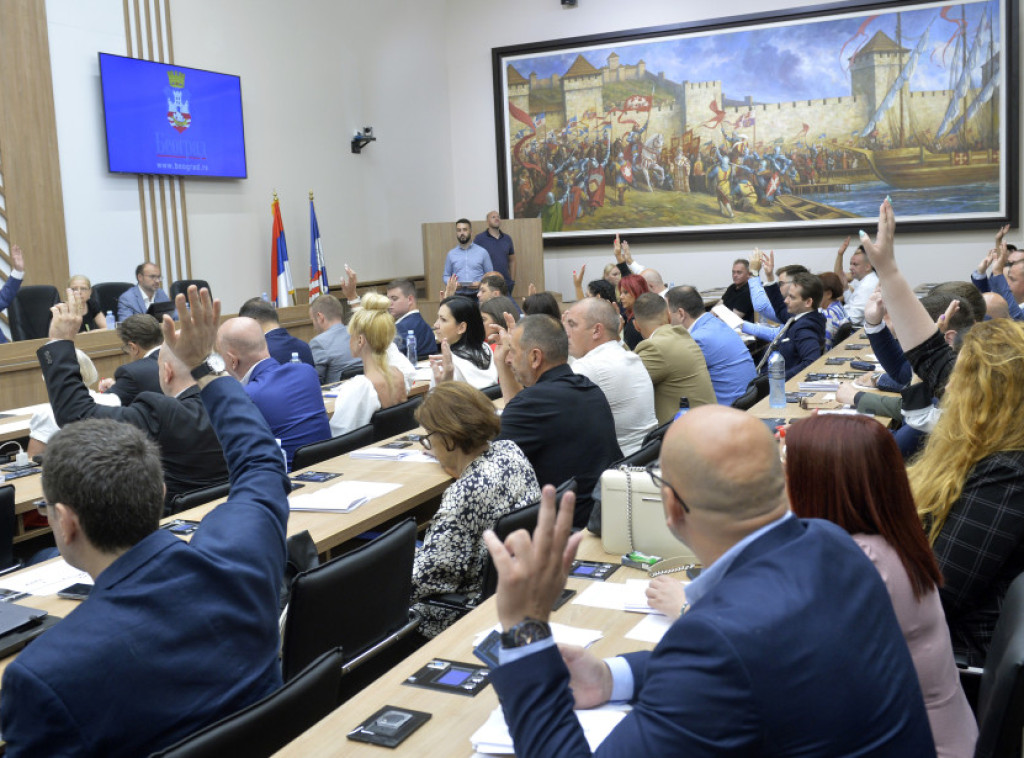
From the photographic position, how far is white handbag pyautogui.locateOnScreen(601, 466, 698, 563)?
9.68 ft

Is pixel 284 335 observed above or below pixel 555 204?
below

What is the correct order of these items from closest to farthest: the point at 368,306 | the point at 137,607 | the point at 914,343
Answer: the point at 137,607 < the point at 914,343 < the point at 368,306

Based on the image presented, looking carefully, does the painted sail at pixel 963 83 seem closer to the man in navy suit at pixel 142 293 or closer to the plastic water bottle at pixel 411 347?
the plastic water bottle at pixel 411 347

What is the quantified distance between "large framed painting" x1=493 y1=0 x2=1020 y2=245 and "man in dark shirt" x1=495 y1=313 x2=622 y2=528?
1080 centimetres

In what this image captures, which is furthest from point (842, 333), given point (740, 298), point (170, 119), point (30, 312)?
point (30, 312)

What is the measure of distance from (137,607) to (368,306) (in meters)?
4.22

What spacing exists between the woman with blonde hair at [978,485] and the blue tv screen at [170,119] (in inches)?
356

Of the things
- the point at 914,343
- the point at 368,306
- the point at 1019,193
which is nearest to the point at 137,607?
the point at 914,343

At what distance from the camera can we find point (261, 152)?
39.0 feet

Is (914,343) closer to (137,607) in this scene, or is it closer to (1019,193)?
(137,607)

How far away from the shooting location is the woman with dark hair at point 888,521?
74.4 inches

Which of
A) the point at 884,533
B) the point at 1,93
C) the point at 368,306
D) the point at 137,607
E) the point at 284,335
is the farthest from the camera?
the point at 1,93

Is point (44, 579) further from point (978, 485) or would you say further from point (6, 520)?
point (978, 485)

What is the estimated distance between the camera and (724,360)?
675 cm
